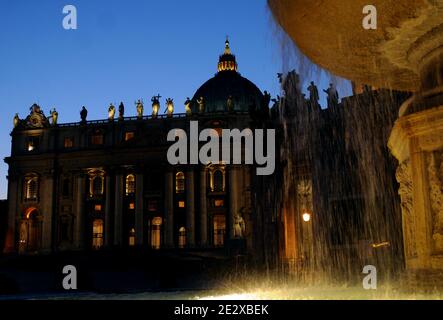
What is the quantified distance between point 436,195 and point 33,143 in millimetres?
75565

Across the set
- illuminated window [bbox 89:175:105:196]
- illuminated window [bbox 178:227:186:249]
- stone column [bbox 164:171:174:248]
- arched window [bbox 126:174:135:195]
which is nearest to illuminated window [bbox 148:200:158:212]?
stone column [bbox 164:171:174:248]

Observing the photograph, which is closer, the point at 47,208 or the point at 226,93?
the point at 47,208

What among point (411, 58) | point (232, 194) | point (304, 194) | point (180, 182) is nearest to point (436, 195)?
point (411, 58)

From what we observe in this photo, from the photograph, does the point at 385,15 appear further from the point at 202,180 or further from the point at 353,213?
the point at 202,180

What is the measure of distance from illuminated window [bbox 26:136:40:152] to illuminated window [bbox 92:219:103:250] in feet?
44.4

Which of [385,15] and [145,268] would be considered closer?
[385,15]

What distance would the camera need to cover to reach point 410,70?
26.4 feet

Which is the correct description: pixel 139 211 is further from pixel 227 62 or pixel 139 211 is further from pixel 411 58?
pixel 411 58

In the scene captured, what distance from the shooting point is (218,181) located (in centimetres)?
6969

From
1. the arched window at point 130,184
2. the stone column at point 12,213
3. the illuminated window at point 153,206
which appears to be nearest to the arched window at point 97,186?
the arched window at point 130,184

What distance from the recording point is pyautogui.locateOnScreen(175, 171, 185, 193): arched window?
70312 millimetres
